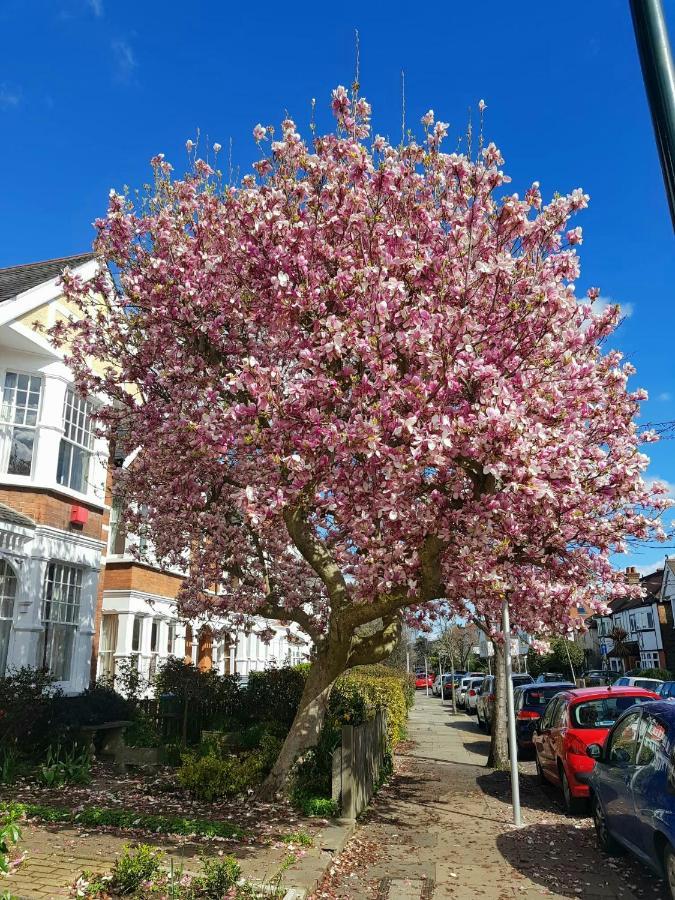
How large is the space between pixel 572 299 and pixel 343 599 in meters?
4.73

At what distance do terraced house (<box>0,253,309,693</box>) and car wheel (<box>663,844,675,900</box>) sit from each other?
25.9 feet

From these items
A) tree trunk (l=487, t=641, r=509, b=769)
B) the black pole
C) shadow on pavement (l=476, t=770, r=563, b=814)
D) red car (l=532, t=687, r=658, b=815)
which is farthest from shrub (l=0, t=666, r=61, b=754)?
the black pole

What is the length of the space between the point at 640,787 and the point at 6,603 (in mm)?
11795

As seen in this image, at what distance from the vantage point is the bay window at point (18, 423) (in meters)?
15.1

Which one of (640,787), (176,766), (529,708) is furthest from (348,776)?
(529,708)

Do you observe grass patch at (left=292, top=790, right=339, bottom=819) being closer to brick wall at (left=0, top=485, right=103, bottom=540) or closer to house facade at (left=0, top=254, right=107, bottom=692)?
house facade at (left=0, top=254, right=107, bottom=692)

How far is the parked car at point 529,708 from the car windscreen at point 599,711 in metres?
5.24

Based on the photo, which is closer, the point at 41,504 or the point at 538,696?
the point at 41,504

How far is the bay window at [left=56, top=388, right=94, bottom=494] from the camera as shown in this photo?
52.9ft

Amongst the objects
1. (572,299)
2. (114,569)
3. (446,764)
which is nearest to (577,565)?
(572,299)

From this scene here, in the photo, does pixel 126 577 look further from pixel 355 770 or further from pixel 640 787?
pixel 640 787

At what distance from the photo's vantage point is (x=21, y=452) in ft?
50.2

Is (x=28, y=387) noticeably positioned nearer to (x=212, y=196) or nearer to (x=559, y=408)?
(x=212, y=196)

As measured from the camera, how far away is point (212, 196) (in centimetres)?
982
